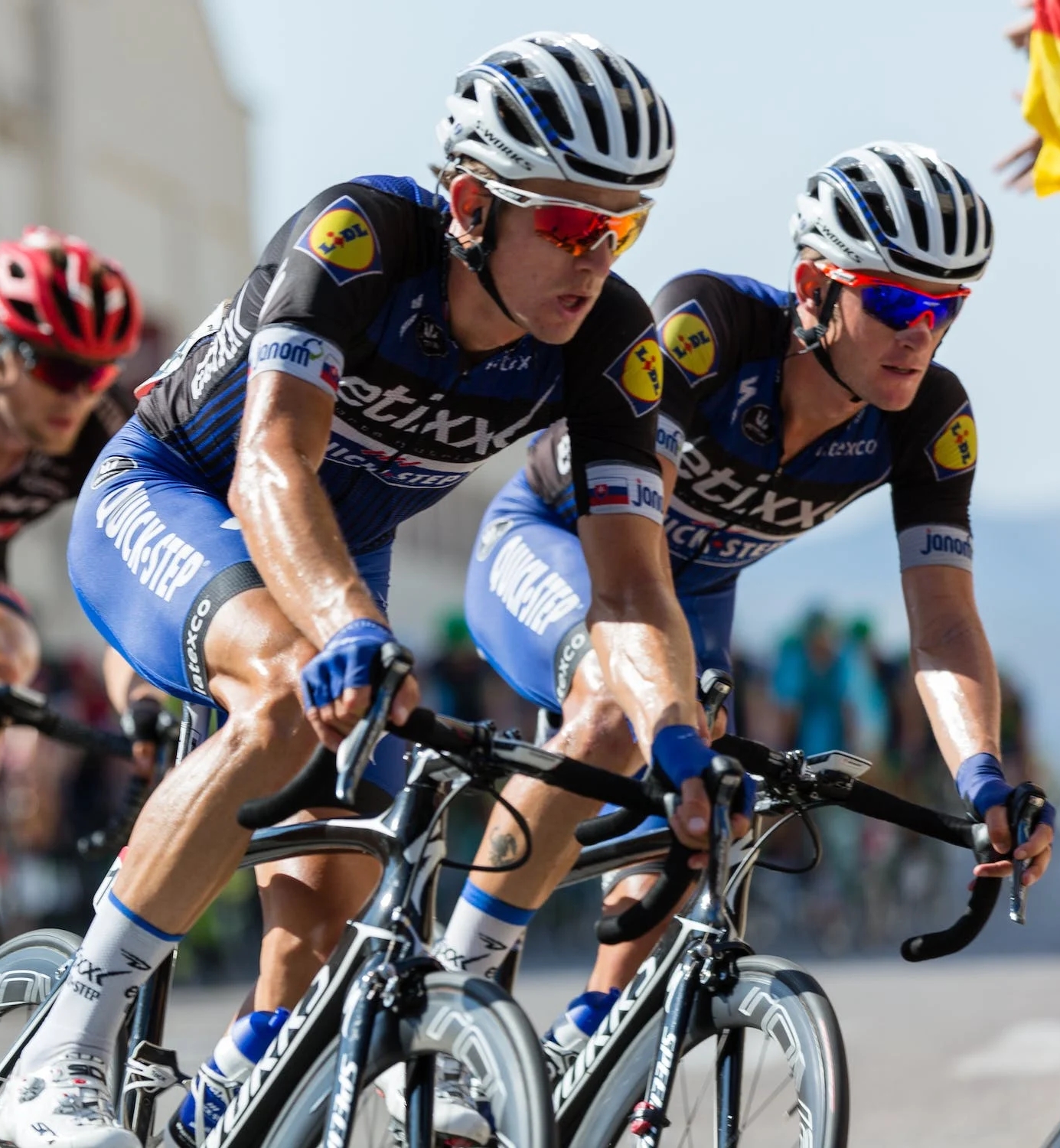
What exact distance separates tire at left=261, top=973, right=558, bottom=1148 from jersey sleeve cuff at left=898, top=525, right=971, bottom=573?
206 centimetres

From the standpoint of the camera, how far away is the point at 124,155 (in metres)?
26.4

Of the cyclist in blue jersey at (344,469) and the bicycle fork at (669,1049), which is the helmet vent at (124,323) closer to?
the cyclist in blue jersey at (344,469)

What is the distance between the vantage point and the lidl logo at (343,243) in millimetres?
3732

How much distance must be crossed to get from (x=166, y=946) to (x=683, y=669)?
1.14 metres

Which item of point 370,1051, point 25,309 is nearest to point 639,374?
point 370,1051

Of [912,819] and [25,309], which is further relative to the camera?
[25,309]

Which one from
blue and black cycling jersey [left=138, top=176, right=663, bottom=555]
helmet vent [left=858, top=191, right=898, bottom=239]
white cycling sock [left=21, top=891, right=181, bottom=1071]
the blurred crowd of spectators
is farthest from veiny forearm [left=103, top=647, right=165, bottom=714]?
the blurred crowd of spectators

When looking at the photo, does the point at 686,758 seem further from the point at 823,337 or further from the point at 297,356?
the point at 823,337

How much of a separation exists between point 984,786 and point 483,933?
113cm

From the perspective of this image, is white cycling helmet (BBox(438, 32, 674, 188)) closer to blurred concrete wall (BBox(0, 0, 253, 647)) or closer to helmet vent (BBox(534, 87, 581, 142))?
helmet vent (BBox(534, 87, 581, 142))

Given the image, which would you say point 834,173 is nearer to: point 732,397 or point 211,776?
point 732,397

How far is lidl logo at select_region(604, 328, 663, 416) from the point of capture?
4.18m

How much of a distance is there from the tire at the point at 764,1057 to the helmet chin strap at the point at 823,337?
1716 mm

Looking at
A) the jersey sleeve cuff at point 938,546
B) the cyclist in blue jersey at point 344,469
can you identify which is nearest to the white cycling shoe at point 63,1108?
the cyclist in blue jersey at point 344,469
